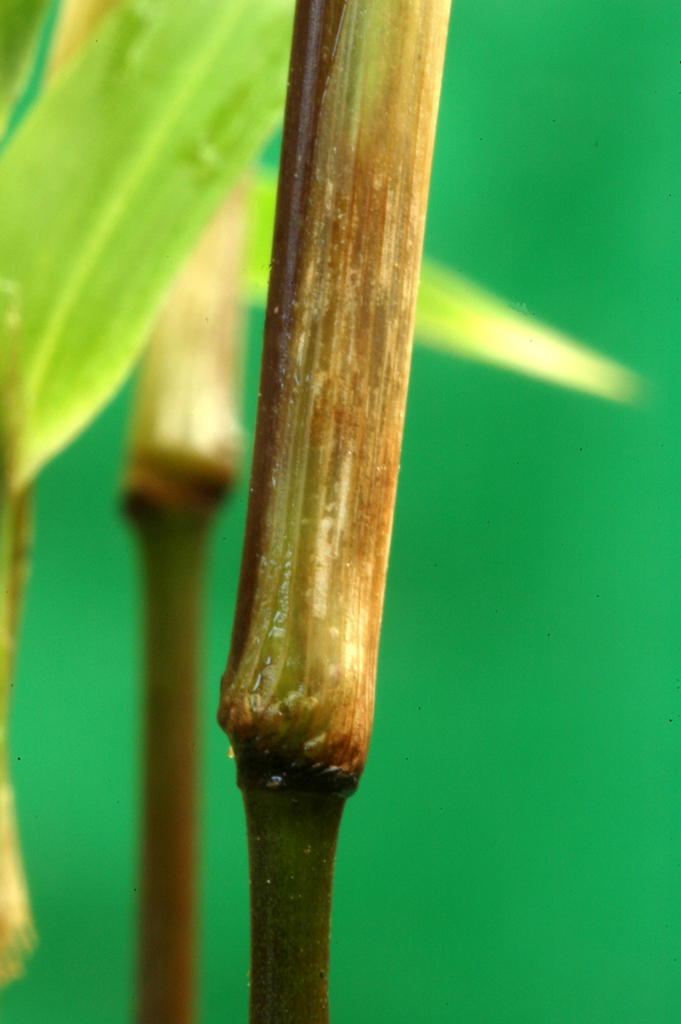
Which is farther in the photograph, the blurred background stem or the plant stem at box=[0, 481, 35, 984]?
the blurred background stem

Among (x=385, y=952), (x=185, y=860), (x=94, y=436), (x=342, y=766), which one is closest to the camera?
(x=342, y=766)

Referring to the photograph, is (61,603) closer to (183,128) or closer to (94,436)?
(94,436)

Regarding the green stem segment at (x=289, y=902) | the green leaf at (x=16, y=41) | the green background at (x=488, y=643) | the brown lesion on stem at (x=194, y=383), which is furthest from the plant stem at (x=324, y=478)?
the green background at (x=488, y=643)

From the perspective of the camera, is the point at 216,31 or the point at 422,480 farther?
the point at 422,480

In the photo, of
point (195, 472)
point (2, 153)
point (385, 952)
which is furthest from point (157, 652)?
point (385, 952)

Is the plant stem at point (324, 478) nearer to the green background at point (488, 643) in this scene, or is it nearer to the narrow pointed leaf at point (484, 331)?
the narrow pointed leaf at point (484, 331)

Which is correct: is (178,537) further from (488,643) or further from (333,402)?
(488,643)

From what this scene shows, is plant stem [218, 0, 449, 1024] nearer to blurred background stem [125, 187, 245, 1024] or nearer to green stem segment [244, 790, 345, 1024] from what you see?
green stem segment [244, 790, 345, 1024]

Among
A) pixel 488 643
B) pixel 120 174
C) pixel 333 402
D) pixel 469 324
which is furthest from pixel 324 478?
pixel 488 643

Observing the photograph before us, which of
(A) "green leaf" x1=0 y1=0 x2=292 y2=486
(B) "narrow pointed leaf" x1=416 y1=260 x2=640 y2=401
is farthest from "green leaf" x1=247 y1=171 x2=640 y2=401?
(A) "green leaf" x1=0 y1=0 x2=292 y2=486
